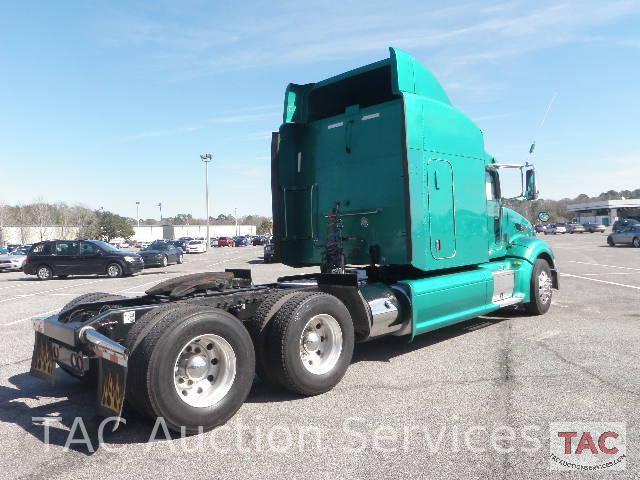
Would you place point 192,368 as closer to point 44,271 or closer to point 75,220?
point 44,271

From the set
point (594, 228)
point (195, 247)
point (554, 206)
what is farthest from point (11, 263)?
point (554, 206)

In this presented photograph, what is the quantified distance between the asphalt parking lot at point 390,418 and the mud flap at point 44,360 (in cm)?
32

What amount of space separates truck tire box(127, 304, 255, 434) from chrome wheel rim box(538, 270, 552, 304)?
6187 millimetres

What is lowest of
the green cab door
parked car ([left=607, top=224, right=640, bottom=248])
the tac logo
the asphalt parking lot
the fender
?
the tac logo

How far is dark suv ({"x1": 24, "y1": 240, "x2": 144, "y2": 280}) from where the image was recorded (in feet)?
70.2

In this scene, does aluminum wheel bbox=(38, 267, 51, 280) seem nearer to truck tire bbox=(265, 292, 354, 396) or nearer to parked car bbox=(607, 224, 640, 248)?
truck tire bbox=(265, 292, 354, 396)

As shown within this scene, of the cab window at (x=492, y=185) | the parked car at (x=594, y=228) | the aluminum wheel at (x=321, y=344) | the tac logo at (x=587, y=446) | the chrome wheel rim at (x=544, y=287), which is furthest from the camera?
the parked car at (x=594, y=228)

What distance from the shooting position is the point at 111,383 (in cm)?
399

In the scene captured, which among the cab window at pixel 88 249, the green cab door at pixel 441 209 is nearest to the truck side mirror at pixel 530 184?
the green cab door at pixel 441 209

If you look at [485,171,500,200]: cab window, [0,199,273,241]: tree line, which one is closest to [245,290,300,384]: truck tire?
[485,171,500,200]: cab window

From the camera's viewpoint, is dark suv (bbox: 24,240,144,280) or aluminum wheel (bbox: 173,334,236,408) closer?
aluminum wheel (bbox: 173,334,236,408)

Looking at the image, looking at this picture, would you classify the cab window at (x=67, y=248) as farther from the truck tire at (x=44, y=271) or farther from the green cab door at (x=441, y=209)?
the green cab door at (x=441, y=209)

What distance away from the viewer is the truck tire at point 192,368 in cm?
393

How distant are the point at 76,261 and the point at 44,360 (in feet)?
59.8
